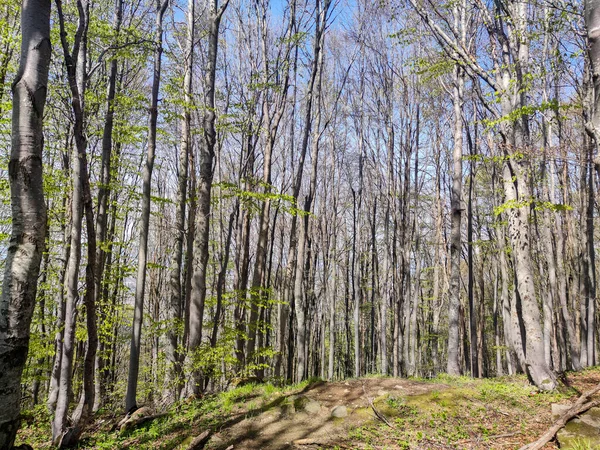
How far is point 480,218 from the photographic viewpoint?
71.7ft

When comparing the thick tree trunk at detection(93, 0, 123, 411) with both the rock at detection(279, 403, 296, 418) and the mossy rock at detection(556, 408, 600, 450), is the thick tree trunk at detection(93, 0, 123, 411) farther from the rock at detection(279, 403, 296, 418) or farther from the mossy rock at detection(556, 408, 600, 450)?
the mossy rock at detection(556, 408, 600, 450)

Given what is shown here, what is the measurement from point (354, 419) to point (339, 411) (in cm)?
30

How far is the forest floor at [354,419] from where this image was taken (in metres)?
5.44

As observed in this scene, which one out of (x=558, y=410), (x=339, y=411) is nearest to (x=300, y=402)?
(x=339, y=411)

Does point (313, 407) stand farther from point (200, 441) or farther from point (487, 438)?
point (487, 438)

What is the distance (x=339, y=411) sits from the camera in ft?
21.0

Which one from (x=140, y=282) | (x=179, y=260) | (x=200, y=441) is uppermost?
(x=179, y=260)

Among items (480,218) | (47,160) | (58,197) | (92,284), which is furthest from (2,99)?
(480,218)

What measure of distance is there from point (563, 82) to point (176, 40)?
14.0 metres

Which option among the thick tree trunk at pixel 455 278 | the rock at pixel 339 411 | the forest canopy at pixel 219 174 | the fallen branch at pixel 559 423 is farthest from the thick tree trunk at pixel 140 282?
the thick tree trunk at pixel 455 278

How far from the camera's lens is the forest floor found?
544cm

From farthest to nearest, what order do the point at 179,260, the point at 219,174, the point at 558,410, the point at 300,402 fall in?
the point at 219,174
the point at 179,260
the point at 300,402
the point at 558,410

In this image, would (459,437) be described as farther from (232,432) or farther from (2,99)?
(2,99)

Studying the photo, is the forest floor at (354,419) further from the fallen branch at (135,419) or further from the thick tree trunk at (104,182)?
the thick tree trunk at (104,182)
